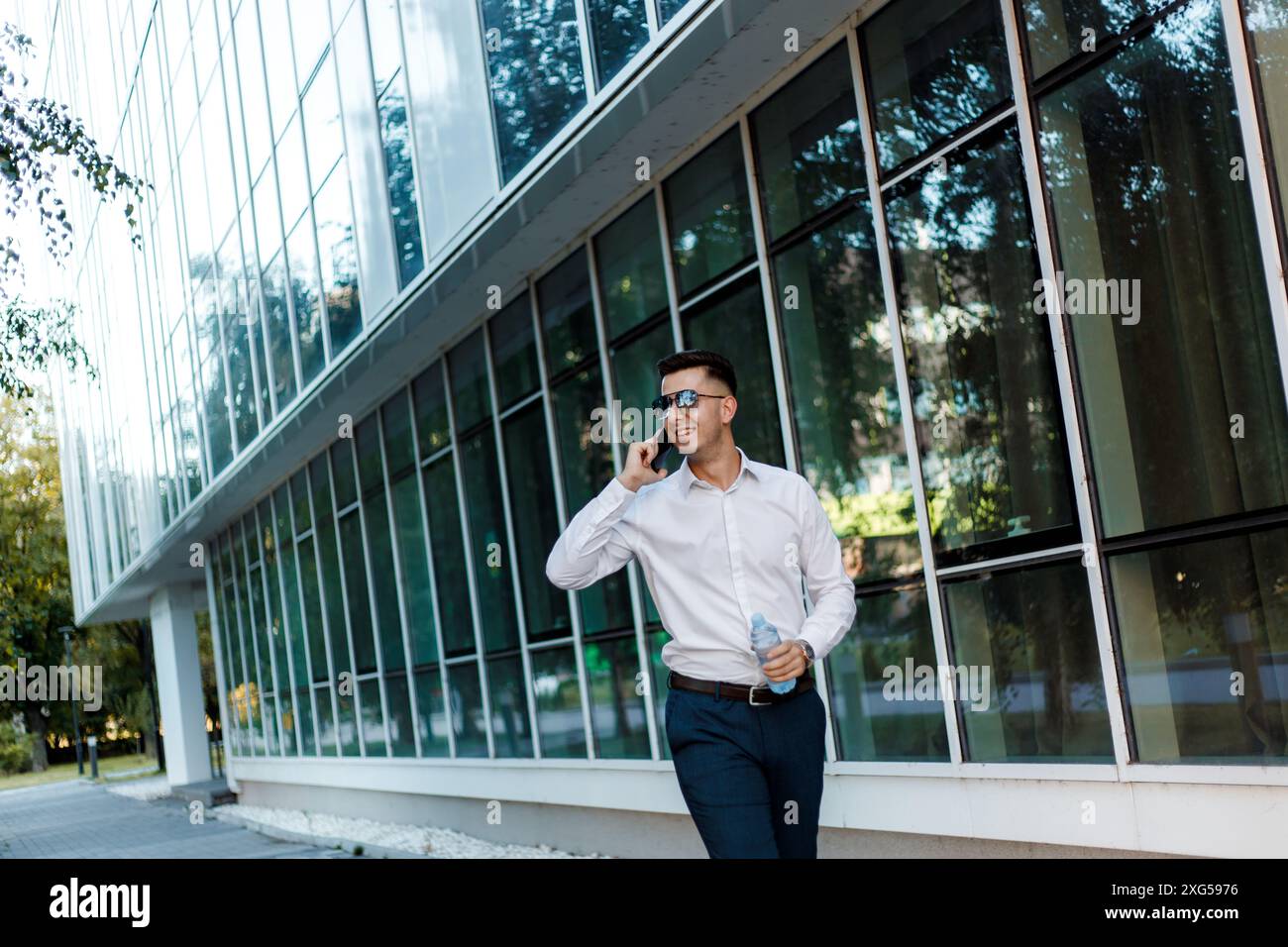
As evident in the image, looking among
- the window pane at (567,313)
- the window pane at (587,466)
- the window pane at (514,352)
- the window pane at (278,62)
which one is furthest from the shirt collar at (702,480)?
the window pane at (278,62)

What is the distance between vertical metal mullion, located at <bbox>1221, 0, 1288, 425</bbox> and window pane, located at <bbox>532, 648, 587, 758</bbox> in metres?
7.33

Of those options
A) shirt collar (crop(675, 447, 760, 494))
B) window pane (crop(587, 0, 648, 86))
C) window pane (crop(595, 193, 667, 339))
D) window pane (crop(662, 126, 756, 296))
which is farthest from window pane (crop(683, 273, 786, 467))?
Answer: shirt collar (crop(675, 447, 760, 494))

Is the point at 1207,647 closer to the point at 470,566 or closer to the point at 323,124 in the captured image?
the point at 470,566

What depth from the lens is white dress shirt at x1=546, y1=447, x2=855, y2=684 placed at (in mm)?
4270

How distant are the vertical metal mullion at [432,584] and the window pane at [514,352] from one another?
1.94 meters

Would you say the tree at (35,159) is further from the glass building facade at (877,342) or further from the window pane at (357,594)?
the window pane at (357,594)

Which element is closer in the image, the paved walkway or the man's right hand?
the man's right hand

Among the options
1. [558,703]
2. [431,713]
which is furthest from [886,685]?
Answer: [431,713]

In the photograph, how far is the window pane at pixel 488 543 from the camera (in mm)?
12914

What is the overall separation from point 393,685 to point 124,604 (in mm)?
22617

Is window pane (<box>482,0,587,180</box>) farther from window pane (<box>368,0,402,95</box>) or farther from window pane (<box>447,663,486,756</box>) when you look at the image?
window pane (<box>447,663,486,756</box>)

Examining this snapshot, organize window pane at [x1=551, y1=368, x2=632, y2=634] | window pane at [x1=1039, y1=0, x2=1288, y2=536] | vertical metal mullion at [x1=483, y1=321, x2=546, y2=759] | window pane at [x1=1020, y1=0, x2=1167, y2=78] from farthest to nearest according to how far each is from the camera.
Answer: vertical metal mullion at [x1=483, y1=321, x2=546, y2=759] < window pane at [x1=551, y1=368, x2=632, y2=634] < window pane at [x1=1020, y1=0, x2=1167, y2=78] < window pane at [x1=1039, y1=0, x2=1288, y2=536]

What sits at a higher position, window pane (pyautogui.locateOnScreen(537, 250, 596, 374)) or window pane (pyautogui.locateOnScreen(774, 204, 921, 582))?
window pane (pyautogui.locateOnScreen(537, 250, 596, 374))
